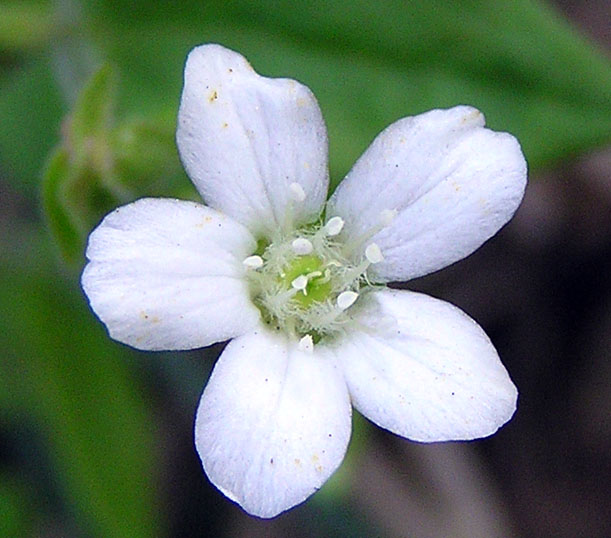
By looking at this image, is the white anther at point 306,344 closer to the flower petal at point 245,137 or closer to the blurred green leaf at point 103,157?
the flower petal at point 245,137

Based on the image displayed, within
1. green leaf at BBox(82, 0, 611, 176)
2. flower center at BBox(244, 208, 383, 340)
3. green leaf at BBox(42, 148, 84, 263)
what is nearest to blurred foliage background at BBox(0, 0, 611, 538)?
green leaf at BBox(82, 0, 611, 176)

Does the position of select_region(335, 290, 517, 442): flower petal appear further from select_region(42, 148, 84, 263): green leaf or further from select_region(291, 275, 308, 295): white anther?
select_region(42, 148, 84, 263): green leaf

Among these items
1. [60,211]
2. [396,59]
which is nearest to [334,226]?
[60,211]

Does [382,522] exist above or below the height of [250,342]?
below

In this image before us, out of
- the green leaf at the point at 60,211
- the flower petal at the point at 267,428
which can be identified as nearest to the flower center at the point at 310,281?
the flower petal at the point at 267,428

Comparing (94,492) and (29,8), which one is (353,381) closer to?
(94,492)

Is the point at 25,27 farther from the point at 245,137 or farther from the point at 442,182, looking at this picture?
the point at 442,182

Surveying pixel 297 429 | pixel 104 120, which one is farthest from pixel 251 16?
pixel 297 429
